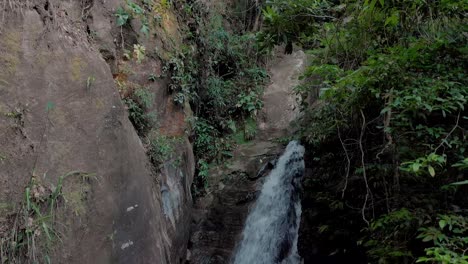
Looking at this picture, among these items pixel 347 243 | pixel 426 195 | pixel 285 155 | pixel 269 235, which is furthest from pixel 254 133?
pixel 426 195

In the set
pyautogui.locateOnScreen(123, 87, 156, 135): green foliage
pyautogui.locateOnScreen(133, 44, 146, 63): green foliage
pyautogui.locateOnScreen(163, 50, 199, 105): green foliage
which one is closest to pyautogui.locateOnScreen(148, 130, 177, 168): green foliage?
pyautogui.locateOnScreen(123, 87, 156, 135): green foliage

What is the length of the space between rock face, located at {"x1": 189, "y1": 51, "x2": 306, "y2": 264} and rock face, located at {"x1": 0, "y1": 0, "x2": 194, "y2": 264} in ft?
7.58

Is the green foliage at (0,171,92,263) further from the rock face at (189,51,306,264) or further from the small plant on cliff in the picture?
the rock face at (189,51,306,264)

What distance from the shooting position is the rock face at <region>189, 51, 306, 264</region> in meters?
7.58

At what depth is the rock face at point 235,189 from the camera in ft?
24.9

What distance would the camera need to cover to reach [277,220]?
24.9 feet

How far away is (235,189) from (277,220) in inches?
53.1

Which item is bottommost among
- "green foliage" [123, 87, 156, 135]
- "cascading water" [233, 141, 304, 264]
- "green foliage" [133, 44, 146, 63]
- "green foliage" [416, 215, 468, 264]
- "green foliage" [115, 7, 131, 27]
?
"cascading water" [233, 141, 304, 264]

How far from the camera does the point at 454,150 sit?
350cm

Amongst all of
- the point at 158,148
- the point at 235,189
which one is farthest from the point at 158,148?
the point at 235,189

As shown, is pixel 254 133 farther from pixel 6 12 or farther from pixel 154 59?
pixel 6 12

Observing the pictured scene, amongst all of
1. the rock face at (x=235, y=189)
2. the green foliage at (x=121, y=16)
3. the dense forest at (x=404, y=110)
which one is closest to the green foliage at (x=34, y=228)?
the dense forest at (x=404, y=110)

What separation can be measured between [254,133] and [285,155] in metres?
1.69

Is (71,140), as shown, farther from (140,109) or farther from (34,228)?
(140,109)
